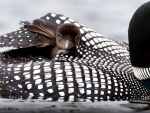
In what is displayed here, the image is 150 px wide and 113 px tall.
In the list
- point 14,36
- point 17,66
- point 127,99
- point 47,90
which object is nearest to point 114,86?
point 127,99

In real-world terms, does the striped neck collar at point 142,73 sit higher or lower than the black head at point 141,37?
lower

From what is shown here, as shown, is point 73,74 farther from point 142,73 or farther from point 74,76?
point 142,73

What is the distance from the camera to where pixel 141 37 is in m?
2.59

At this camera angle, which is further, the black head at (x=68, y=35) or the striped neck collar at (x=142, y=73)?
the black head at (x=68, y=35)

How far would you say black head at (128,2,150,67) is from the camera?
259cm

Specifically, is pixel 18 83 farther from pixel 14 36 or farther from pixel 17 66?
pixel 14 36

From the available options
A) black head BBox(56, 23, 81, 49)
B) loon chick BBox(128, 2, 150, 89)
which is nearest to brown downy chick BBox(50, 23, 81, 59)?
black head BBox(56, 23, 81, 49)

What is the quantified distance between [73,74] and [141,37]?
1.37 ft

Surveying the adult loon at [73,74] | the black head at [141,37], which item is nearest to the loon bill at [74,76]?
the adult loon at [73,74]

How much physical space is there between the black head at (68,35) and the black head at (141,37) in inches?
16.9

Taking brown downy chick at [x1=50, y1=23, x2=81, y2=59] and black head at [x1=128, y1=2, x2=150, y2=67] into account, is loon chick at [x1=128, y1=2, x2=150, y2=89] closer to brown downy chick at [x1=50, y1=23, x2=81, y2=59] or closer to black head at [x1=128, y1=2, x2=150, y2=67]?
black head at [x1=128, y1=2, x2=150, y2=67]

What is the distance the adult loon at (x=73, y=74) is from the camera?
98.4 inches

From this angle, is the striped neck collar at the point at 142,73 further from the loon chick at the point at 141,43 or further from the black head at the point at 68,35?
the black head at the point at 68,35

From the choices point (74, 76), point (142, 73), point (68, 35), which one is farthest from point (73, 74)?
point (68, 35)
